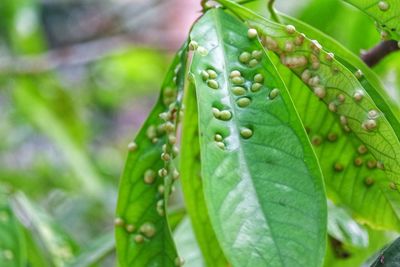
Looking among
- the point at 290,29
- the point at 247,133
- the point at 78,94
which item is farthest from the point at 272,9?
the point at 78,94

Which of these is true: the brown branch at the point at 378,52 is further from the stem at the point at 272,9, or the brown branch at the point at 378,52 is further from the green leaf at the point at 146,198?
the green leaf at the point at 146,198

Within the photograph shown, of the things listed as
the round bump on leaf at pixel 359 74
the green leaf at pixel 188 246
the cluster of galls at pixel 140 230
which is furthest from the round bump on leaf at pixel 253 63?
the green leaf at pixel 188 246

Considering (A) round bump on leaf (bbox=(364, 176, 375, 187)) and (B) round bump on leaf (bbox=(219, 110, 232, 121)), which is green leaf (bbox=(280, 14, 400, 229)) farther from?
(B) round bump on leaf (bbox=(219, 110, 232, 121))

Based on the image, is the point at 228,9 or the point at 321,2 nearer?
the point at 228,9

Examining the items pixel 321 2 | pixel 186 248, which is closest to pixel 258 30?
pixel 186 248

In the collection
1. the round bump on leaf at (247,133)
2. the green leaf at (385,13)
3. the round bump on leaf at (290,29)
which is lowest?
the round bump on leaf at (247,133)

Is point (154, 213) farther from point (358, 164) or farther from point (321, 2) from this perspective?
point (321, 2)
